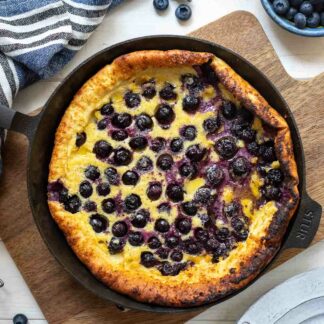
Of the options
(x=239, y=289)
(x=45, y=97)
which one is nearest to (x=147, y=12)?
(x=45, y=97)

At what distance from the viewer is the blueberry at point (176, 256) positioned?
9.75ft

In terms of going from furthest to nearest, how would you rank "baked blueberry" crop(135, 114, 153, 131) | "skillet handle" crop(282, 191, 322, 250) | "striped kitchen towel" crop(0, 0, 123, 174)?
1. "striped kitchen towel" crop(0, 0, 123, 174)
2. "baked blueberry" crop(135, 114, 153, 131)
3. "skillet handle" crop(282, 191, 322, 250)

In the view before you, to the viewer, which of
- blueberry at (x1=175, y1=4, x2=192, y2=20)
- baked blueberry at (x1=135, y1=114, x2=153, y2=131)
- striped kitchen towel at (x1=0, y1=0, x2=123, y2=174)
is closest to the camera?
baked blueberry at (x1=135, y1=114, x2=153, y2=131)

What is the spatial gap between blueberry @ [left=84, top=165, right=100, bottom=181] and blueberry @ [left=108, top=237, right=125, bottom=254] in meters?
0.26

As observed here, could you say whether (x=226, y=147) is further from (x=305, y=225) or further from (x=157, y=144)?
(x=305, y=225)

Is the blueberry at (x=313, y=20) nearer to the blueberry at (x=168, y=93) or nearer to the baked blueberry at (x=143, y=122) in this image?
the blueberry at (x=168, y=93)

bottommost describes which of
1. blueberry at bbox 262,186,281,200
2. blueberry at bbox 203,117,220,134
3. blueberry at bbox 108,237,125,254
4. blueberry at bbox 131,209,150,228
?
blueberry at bbox 108,237,125,254

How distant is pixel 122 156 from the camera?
118 inches

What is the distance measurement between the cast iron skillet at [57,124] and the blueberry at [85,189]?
0.57ft

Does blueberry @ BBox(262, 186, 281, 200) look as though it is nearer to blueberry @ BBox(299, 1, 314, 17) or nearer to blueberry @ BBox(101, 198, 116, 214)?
blueberry @ BBox(101, 198, 116, 214)

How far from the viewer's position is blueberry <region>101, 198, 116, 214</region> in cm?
299

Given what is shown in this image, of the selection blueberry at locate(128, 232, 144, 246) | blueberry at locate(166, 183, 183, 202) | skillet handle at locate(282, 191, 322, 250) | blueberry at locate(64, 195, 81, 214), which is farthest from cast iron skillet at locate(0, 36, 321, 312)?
blueberry at locate(166, 183, 183, 202)

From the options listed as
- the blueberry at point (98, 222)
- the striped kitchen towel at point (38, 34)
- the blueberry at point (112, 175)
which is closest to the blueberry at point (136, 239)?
the blueberry at point (98, 222)

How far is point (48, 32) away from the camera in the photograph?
314 centimetres
